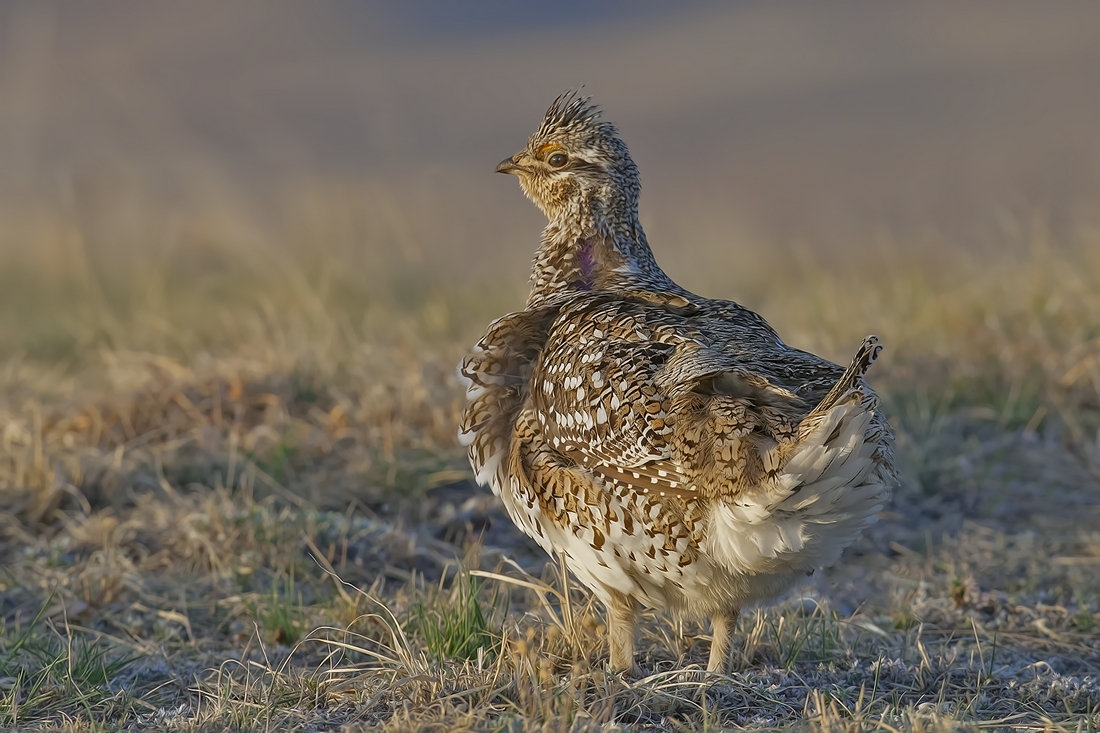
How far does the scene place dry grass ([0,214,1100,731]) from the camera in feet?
11.6

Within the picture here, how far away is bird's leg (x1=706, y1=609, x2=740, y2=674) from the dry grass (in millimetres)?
105

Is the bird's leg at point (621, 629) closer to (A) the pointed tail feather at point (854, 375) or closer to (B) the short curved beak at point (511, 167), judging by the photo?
(A) the pointed tail feather at point (854, 375)

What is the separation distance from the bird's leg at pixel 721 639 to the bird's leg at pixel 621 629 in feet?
0.76

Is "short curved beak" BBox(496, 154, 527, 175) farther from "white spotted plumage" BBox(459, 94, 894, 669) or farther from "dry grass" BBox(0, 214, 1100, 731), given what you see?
"dry grass" BBox(0, 214, 1100, 731)

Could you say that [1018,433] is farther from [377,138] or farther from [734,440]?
[377,138]

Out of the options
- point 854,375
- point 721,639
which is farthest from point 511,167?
point 854,375

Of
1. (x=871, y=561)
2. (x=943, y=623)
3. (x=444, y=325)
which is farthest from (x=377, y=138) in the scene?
(x=943, y=623)

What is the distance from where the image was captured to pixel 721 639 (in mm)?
3857

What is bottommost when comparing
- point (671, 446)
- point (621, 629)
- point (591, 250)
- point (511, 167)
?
point (621, 629)

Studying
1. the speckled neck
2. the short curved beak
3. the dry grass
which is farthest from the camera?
the short curved beak

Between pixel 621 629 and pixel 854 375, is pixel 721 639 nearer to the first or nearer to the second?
pixel 621 629

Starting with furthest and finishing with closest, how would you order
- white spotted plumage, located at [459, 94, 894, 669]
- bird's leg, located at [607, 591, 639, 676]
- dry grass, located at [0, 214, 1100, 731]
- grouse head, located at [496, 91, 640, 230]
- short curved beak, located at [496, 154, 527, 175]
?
short curved beak, located at [496, 154, 527, 175] → grouse head, located at [496, 91, 640, 230] → bird's leg, located at [607, 591, 639, 676] → dry grass, located at [0, 214, 1100, 731] → white spotted plumage, located at [459, 94, 894, 669]

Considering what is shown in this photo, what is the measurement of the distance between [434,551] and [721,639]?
1813 mm

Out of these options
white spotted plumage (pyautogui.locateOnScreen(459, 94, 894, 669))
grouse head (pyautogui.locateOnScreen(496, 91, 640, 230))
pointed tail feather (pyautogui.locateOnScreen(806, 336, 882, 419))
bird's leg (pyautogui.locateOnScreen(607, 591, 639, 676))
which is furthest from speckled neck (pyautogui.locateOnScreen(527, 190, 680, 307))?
pointed tail feather (pyautogui.locateOnScreen(806, 336, 882, 419))
